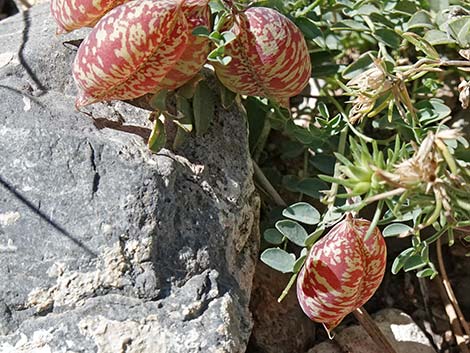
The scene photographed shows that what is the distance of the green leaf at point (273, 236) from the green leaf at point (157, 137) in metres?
0.33

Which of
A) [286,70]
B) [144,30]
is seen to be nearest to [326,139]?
[286,70]

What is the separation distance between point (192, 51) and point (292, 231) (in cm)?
45

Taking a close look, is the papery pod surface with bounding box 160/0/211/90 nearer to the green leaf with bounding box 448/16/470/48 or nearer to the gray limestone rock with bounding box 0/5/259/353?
the gray limestone rock with bounding box 0/5/259/353

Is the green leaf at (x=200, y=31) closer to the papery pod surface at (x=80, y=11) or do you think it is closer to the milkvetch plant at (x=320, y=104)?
the milkvetch plant at (x=320, y=104)

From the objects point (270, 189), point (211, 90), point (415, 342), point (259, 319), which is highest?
point (211, 90)

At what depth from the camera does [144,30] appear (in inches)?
61.0

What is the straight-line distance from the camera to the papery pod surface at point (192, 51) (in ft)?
5.33

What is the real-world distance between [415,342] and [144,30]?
1.06m

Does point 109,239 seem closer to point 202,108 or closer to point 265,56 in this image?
point 202,108

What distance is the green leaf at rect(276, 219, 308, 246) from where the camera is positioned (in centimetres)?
182

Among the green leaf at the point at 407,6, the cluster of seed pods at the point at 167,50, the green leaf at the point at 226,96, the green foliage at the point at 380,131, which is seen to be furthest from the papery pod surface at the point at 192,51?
Result: the green leaf at the point at 407,6

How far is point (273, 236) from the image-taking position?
1878mm

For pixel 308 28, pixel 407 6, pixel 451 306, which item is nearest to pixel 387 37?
pixel 407 6

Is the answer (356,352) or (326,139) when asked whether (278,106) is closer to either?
Answer: (326,139)
